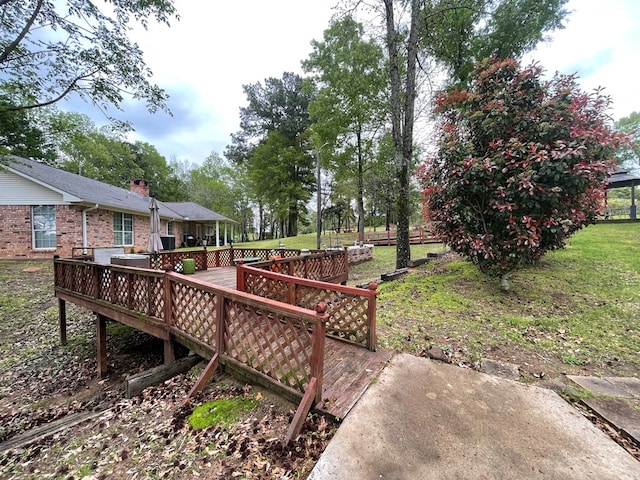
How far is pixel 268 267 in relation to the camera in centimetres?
529

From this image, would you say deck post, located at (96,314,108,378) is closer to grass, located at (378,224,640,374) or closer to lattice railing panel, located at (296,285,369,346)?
lattice railing panel, located at (296,285,369,346)

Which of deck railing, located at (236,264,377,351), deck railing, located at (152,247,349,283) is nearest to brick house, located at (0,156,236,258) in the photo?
deck railing, located at (152,247,349,283)

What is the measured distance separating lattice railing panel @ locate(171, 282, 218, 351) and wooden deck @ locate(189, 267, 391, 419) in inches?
59.4

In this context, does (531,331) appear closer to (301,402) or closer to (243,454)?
(301,402)

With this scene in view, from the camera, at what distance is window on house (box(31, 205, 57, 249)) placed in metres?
11.6

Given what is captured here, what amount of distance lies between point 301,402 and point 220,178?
37.3 meters

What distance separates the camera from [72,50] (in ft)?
23.8

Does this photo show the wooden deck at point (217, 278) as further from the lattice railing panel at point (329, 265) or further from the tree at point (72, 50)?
the tree at point (72, 50)

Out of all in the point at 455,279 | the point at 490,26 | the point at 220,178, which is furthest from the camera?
the point at 220,178

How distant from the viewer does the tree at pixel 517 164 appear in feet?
13.6

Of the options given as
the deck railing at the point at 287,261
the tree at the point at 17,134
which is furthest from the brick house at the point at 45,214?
the deck railing at the point at 287,261

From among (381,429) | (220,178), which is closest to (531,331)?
(381,429)

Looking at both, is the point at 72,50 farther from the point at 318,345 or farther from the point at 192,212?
the point at 192,212

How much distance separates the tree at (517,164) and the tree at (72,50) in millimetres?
8680
